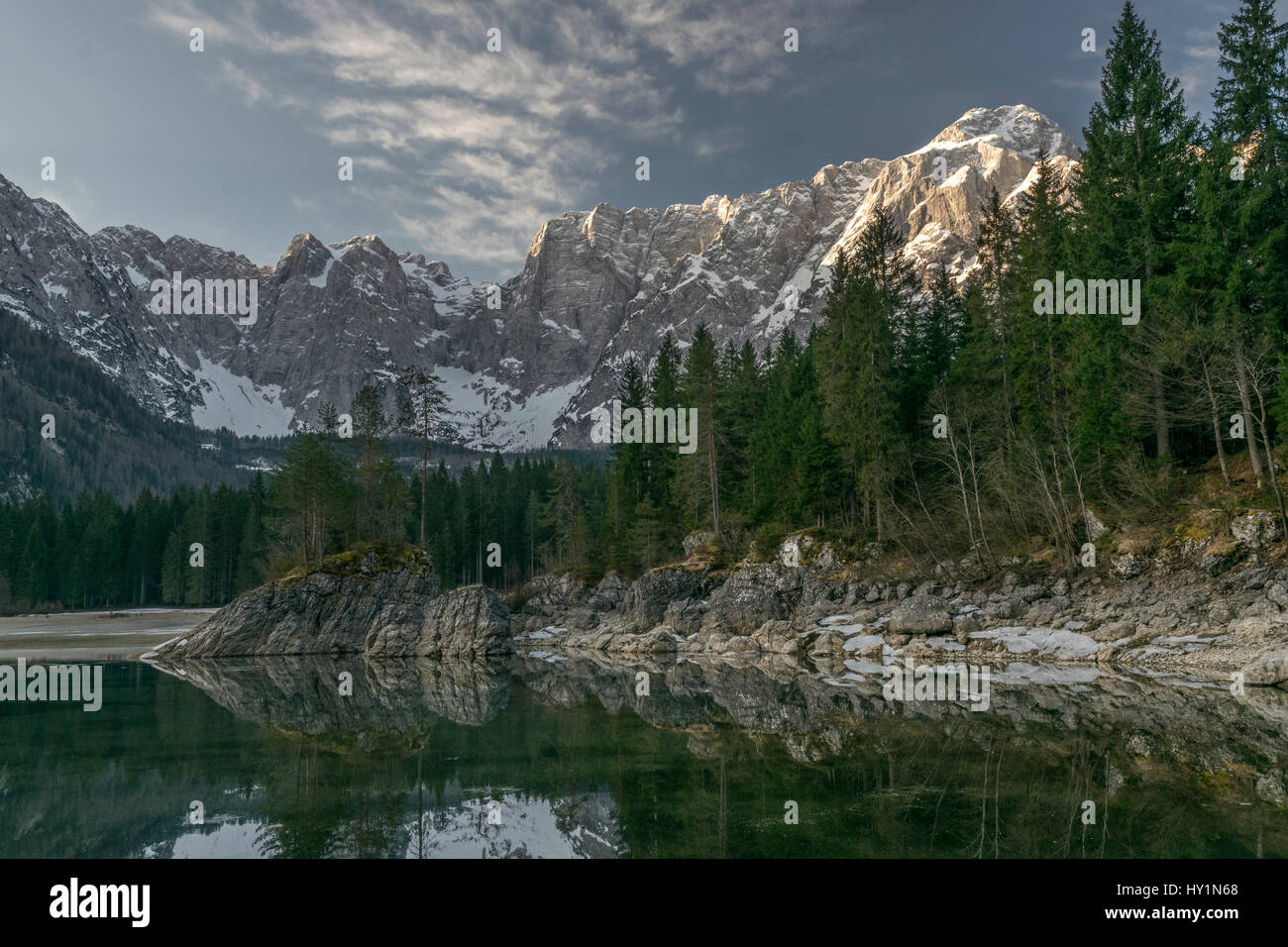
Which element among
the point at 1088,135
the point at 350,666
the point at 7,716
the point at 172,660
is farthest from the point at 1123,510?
the point at 172,660

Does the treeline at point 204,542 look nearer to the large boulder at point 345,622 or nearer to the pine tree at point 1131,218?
the large boulder at point 345,622

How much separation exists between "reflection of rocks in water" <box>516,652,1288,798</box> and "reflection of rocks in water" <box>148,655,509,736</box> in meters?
3.38

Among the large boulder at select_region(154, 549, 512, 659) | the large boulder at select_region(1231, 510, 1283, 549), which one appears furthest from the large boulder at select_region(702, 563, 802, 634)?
the large boulder at select_region(1231, 510, 1283, 549)

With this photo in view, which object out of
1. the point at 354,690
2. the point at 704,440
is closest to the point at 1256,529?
the point at 354,690

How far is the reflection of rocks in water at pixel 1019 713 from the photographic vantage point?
1309 cm

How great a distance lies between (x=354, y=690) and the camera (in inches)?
1075

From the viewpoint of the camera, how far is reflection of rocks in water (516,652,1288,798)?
42.9 feet

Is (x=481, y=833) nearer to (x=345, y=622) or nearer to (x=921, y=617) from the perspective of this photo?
(x=921, y=617)

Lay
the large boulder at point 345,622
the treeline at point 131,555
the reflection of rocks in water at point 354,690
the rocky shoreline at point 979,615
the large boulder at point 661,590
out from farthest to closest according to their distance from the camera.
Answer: the treeline at point 131,555
the large boulder at point 661,590
the large boulder at point 345,622
the rocky shoreline at point 979,615
the reflection of rocks in water at point 354,690

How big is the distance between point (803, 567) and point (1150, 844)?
34177 mm

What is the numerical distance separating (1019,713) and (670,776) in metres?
9.08

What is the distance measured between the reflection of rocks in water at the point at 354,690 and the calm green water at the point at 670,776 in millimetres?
244

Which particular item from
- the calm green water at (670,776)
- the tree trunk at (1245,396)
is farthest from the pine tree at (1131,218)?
the calm green water at (670,776)

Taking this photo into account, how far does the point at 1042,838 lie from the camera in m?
8.73
